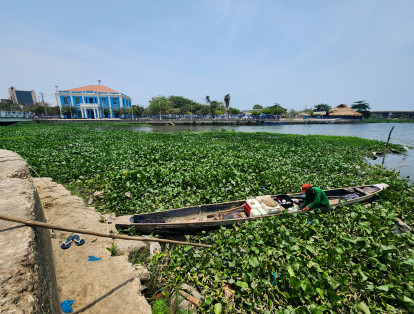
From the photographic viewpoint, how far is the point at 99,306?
2.40 metres

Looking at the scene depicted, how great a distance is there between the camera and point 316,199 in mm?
5285

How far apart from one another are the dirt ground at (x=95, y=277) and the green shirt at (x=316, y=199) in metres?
4.81

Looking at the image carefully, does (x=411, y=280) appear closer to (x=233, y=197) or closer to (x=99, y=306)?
(x=233, y=197)

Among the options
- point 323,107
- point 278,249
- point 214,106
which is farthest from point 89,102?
point 323,107

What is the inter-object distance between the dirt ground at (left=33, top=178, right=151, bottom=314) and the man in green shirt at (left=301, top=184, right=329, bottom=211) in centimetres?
475

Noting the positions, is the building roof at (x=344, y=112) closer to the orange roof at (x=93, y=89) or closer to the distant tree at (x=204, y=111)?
the distant tree at (x=204, y=111)

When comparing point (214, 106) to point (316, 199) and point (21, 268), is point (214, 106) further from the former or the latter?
point (21, 268)

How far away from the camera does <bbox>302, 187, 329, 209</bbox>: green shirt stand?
17.4 ft

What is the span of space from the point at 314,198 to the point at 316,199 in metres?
0.16

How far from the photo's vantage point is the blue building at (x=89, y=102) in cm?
4975

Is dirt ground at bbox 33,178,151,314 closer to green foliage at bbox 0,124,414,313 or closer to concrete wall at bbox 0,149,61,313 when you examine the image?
green foliage at bbox 0,124,414,313

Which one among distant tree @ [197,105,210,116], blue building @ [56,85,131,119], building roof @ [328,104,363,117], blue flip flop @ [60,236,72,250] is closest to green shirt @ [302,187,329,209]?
blue flip flop @ [60,236,72,250]

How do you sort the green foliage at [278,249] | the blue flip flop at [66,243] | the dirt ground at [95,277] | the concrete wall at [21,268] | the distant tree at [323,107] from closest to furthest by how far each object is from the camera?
the concrete wall at [21,268], the dirt ground at [95,277], the green foliage at [278,249], the blue flip flop at [66,243], the distant tree at [323,107]

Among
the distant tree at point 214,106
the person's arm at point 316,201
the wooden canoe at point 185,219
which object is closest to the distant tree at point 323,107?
the distant tree at point 214,106
